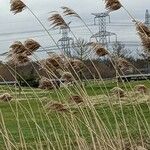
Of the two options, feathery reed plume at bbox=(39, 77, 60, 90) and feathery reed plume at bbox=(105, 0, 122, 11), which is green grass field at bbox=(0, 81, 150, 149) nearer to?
feathery reed plume at bbox=(39, 77, 60, 90)

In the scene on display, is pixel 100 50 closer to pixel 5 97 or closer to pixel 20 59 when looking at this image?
pixel 20 59

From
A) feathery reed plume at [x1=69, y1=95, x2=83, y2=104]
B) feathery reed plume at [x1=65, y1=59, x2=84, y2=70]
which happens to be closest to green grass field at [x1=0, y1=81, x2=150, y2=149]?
feathery reed plume at [x1=69, y1=95, x2=83, y2=104]

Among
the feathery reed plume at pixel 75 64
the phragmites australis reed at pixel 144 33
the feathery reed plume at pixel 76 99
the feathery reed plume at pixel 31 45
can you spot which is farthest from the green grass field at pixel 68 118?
the phragmites australis reed at pixel 144 33

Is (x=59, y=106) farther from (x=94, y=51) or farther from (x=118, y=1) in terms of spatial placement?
(x=118, y=1)

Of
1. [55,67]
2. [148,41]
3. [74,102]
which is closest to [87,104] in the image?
[74,102]

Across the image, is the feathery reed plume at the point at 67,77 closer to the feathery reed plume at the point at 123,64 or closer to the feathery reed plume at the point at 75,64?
the feathery reed plume at the point at 75,64

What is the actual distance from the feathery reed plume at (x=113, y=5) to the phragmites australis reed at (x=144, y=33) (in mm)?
222

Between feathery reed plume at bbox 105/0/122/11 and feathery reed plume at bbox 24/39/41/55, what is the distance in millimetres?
670

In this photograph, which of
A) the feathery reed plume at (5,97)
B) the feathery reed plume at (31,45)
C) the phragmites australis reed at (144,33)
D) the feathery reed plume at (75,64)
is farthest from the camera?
the feathery reed plume at (75,64)

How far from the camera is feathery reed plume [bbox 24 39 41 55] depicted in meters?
4.59

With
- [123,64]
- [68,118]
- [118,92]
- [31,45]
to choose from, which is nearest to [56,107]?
[31,45]

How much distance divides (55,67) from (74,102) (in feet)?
1.17

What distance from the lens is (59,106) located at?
15.0 feet

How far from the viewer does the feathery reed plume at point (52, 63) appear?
4941mm
